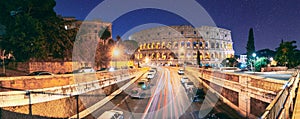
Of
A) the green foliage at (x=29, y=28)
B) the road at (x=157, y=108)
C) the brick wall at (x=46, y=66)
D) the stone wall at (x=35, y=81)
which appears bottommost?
the road at (x=157, y=108)

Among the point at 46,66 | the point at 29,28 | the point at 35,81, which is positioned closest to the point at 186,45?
the point at 46,66

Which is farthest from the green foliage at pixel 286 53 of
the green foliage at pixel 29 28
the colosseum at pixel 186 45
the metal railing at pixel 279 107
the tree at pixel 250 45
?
the colosseum at pixel 186 45

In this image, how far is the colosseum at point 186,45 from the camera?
12276 centimetres

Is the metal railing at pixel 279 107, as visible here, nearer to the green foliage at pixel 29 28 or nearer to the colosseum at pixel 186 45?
the green foliage at pixel 29 28

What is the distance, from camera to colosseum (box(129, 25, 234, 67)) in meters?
123

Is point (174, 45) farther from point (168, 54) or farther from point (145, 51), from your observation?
point (145, 51)

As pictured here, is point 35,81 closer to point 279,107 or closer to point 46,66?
point 279,107

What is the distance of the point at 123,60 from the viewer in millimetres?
68000

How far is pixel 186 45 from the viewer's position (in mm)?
125438

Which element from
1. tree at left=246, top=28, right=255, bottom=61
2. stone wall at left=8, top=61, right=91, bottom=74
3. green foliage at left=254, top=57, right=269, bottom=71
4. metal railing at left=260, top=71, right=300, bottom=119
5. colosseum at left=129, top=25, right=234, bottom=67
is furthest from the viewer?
colosseum at left=129, top=25, right=234, bottom=67

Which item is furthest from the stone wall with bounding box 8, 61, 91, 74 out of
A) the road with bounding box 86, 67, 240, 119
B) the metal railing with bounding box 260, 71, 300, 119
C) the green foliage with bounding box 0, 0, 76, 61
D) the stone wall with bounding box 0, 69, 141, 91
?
the metal railing with bounding box 260, 71, 300, 119

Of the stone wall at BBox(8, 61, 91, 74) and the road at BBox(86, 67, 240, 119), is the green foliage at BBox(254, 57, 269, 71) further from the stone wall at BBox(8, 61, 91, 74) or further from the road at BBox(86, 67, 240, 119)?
the stone wall at BBox(8, 61, 91, 74)

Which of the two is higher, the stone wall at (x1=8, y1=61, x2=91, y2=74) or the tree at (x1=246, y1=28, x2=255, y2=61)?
the tree at (x1=246, y1=28, x2=255, y2=61)

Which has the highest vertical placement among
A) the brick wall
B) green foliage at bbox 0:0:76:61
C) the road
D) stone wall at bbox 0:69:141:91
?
green foliage at bbox 0:0:76:61
